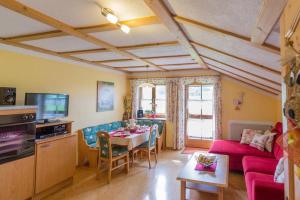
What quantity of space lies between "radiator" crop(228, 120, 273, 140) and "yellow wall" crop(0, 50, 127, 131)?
10.6ft

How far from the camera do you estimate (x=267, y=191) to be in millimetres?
2025

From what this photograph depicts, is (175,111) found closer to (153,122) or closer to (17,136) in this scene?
(153,122)

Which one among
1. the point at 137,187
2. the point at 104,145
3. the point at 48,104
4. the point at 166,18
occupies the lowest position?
the point at 137,187

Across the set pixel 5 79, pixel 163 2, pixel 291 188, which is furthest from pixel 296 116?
pixel 5 79

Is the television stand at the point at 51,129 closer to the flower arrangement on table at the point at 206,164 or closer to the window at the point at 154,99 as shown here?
the flower arrangement on table at the point at 206,164

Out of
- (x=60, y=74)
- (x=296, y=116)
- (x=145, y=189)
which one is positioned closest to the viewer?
(x=296, y=116)

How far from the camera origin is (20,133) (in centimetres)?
259

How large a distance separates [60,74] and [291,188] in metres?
4.04

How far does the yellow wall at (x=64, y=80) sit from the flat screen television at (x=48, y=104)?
28 centimetres

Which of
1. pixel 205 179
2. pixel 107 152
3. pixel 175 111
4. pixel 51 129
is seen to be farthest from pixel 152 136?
pixel 51 129

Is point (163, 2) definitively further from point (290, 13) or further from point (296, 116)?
point (296, 116)

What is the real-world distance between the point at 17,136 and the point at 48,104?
89 centimetres

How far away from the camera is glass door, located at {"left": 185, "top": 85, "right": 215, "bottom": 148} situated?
556cm

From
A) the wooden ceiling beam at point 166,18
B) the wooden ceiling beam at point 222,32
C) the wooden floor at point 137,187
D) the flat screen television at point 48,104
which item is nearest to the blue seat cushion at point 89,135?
the wooden floor at point 137,187
